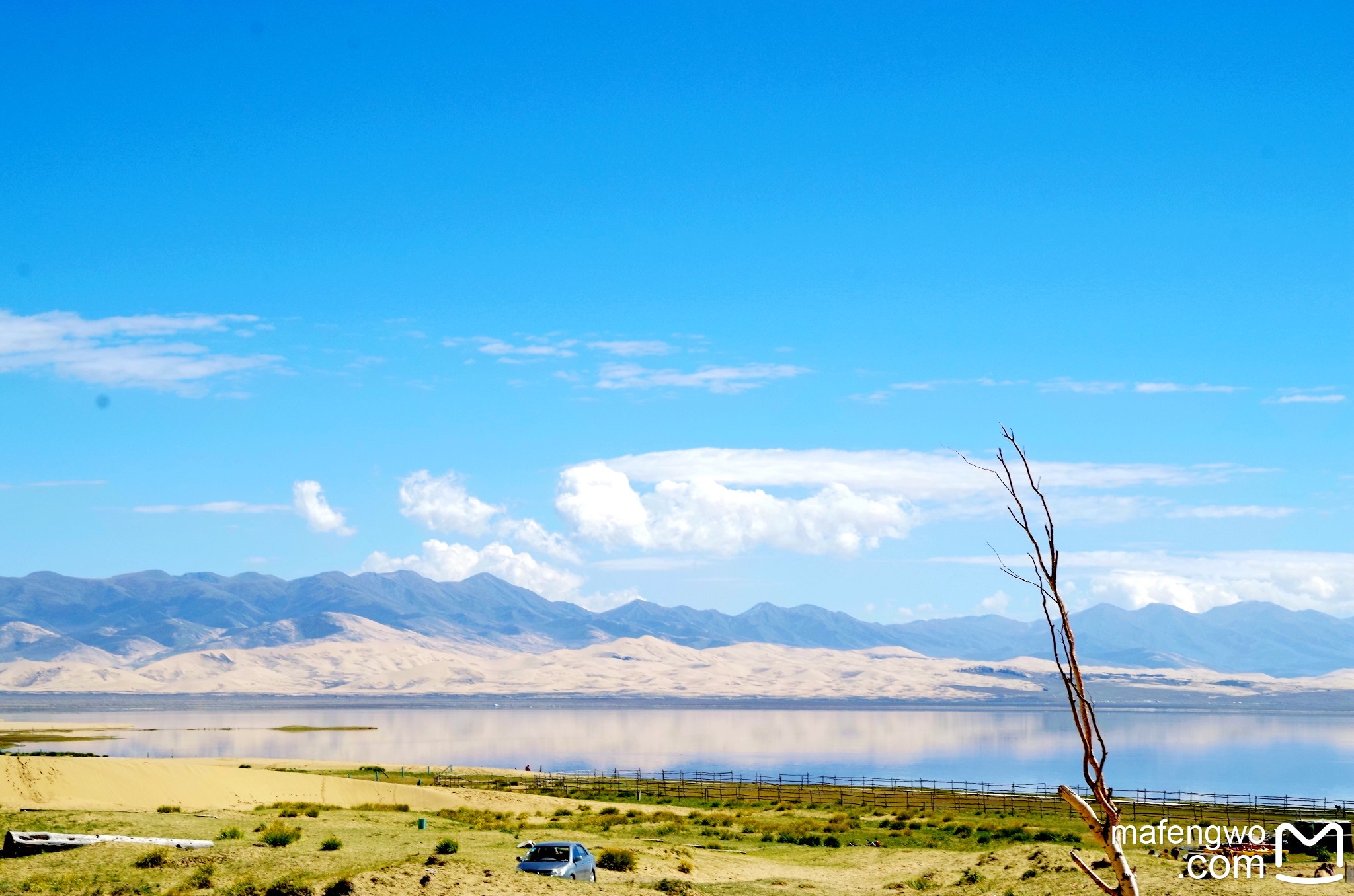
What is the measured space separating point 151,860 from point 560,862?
9.46 meters

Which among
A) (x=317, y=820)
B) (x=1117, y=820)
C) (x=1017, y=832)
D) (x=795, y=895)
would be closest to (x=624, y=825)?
(x=317, y=820)

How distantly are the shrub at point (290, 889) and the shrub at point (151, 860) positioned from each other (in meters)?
5.31

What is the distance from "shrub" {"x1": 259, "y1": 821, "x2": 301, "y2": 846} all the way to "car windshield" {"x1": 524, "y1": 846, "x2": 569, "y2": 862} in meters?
8.31

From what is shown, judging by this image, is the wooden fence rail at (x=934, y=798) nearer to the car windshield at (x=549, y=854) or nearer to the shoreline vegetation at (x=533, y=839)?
the shoreline vegetation at (x=533, y=839)

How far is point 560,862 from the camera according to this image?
1081 inches

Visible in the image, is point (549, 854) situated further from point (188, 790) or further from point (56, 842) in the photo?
point (188, 790)

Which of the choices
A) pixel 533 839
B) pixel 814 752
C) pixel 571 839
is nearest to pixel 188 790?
pixel 571 839

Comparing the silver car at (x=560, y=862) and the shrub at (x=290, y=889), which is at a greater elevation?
Result: the shrub at (x=290, y=889)

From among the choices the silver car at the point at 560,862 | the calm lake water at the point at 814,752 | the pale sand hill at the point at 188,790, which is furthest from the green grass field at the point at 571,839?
the calm lake water at the point at 814,752

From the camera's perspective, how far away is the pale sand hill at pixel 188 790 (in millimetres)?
49059

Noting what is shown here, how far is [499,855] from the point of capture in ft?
106

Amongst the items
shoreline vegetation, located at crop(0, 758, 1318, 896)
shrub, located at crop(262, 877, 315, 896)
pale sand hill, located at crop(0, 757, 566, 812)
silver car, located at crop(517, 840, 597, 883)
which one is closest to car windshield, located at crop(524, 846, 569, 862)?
silver car, located at crop(517, 840, 597, 883)

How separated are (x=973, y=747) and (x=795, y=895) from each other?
143487 millimetres

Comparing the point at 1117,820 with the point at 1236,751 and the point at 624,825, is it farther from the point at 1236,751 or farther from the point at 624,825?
the point at 1236,751
